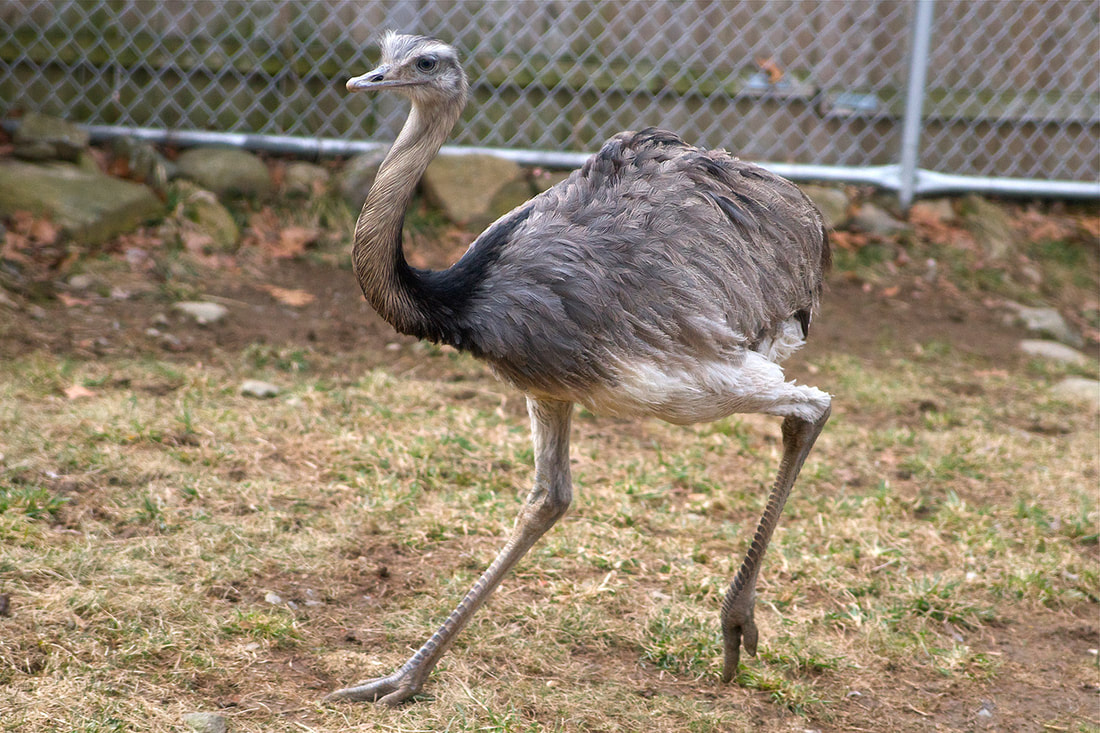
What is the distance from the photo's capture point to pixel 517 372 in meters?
2.79

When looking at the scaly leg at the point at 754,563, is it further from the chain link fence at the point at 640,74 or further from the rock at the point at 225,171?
the rock at the point at 225,171

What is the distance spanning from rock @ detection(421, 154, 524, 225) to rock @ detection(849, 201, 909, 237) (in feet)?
7.27

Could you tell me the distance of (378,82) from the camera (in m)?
2.63

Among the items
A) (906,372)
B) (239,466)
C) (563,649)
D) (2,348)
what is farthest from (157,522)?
(906,372)

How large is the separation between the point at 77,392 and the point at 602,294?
2695 mm

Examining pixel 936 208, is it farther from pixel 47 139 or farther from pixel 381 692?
pixel 381 692

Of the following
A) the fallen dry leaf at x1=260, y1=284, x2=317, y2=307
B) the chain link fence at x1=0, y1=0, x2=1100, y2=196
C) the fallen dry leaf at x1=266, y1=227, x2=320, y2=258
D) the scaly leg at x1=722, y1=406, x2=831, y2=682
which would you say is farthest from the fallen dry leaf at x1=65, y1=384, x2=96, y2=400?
the scaly leg at x1=722, y1=406, x2=831, y2=682

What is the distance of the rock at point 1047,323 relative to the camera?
6.47 meters

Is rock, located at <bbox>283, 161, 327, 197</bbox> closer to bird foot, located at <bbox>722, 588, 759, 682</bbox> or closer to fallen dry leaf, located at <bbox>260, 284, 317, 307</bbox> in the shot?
fallen dry leaf, located at <bbox>260, 284, 317, 307</bbox>

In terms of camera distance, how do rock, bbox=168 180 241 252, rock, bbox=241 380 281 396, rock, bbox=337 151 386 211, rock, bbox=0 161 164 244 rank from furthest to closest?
1. rock, bbox=337 151 386 211
2. rock, bbox=168 180 241 252
3. rock, bbox=0 161 164 244
4. rock, bbox=241 380 281 396

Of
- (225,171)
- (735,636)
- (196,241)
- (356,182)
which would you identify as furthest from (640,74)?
(735,636)

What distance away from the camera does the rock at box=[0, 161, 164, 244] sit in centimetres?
579

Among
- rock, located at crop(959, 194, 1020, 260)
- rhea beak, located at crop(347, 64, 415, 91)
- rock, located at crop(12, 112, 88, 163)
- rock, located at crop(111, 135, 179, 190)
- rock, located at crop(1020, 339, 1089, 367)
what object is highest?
rhea beak, located at crop(347, 64, 415, 91)

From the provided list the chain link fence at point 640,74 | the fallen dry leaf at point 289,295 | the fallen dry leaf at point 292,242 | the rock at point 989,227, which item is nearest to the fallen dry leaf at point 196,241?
the fallen dry leaf at point 292,242
